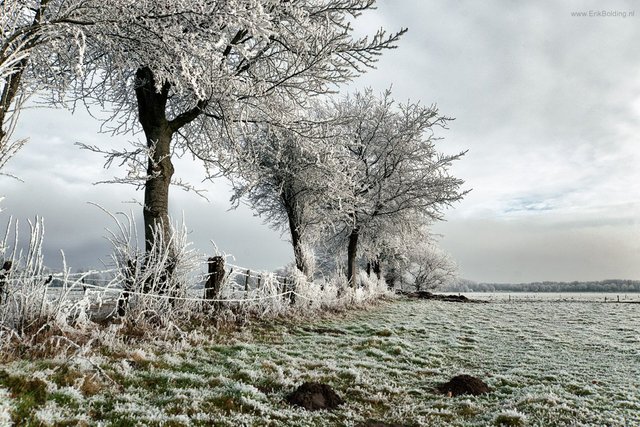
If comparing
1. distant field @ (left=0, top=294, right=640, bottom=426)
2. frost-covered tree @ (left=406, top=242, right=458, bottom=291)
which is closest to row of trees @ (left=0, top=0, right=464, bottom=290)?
distant field @ (left=0, top=294, right=640, bottom=426)

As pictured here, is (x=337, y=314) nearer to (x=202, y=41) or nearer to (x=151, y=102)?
(x=151, y=102)

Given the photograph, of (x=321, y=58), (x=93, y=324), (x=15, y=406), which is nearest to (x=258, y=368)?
(x=93, y=324)

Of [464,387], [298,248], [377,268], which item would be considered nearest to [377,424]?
[464,387]

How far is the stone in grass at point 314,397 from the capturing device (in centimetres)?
525

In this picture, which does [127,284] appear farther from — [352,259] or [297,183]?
[352,259]

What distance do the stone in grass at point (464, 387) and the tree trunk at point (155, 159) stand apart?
6.35 meters

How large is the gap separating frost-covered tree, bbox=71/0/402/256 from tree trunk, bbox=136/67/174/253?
0.08 feet

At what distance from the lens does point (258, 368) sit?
6.59m

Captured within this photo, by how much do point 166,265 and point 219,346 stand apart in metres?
2.33

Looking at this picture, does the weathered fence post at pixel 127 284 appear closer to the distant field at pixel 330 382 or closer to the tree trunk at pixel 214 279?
the distant field at pixel 330 382

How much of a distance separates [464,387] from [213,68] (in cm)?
791

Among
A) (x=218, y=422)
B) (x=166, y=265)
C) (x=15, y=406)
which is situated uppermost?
(x=166, y=265)

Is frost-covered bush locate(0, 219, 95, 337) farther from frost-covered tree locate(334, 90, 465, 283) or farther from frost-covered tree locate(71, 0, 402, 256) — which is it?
frost-covered tree locate(334, 90, 465, 283)

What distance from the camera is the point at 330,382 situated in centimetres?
647
